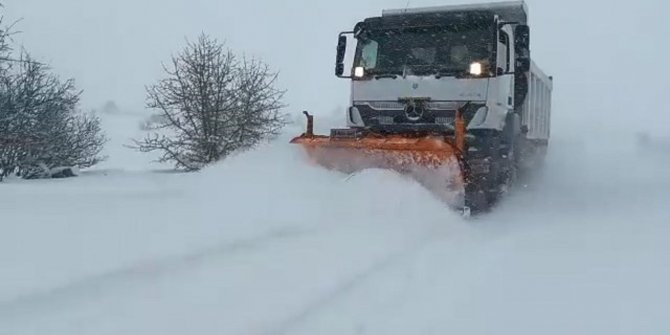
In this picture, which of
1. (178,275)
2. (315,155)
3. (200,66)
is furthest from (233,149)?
(178,275)

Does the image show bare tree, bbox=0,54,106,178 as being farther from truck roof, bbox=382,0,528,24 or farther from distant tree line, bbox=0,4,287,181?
truck roof, bbox=382,0,528,24

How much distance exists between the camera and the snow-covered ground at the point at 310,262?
3328 mm

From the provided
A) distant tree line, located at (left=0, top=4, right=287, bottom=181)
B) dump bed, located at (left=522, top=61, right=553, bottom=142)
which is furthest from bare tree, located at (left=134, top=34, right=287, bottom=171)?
dump bed, located at (left=522, top=61, right=553, bottom=142)

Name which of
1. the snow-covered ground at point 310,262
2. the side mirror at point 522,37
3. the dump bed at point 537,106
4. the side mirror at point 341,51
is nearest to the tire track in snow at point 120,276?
the snow-covered ground at point 310,262

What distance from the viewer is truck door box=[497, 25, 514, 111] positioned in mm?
7809

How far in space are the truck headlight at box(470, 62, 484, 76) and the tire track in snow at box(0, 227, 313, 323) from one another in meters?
3.86

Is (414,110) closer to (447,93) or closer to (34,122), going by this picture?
(447,93)

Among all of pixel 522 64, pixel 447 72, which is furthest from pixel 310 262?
pixel 522 64

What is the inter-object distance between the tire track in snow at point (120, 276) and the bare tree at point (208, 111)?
1540 centimetres

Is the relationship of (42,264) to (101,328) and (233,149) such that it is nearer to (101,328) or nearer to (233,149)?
(101,328)

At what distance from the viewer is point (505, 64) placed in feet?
26.0

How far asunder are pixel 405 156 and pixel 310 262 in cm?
298

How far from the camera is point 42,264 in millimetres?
3498

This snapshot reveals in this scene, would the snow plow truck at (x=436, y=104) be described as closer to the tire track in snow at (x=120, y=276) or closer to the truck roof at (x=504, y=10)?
the truck roof at (x=504, y=10)
